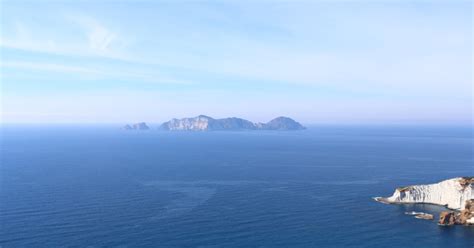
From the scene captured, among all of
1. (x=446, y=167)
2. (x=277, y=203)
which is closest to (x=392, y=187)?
(x=277, y=203)

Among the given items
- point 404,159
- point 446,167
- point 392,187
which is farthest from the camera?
point 404,159

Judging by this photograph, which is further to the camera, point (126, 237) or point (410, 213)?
point (410, 213)

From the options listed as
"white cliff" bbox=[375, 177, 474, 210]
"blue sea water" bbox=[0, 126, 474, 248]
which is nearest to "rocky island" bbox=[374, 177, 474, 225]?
"white cliff" bbox=[375, 177, 474, 210]

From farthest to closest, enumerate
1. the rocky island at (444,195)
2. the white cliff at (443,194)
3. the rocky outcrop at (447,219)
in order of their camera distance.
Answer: the white cliff at (443,194) → the rocky island at (444,195) → the rocky outcrop at (447,219)

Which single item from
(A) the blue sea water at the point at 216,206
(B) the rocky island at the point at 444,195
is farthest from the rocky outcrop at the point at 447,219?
(B) the rocky island at the point at 444,195

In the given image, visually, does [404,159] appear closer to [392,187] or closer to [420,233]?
[392,187]

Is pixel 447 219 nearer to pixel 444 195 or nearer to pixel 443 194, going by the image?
pixel 444 195

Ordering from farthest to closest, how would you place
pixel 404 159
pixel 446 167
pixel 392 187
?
1. pixel 404 159
2. pixel 446 167
3. pixel 392 187

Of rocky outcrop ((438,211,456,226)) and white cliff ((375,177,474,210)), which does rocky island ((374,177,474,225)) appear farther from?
rocky outcrop ((438,211,456,226))

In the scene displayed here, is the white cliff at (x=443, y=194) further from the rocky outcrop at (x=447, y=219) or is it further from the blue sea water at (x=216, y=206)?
the rocky outcrop at (x=447, y=219)
